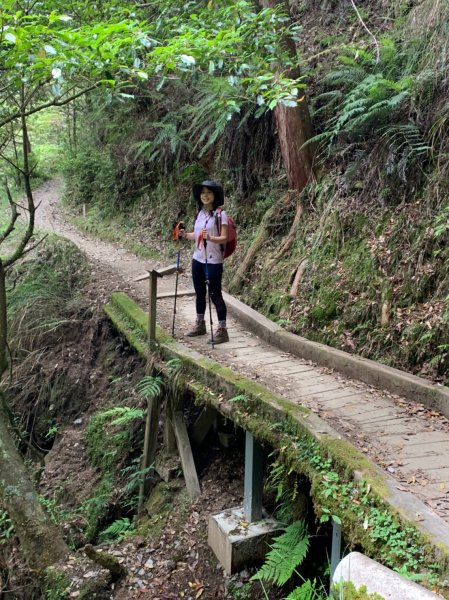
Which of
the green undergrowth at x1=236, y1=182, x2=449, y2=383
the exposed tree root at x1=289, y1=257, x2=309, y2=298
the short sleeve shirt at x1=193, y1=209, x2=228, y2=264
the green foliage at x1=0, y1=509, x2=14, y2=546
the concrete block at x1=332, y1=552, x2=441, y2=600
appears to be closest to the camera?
the concrete block at x1=332, y1=552, x2=441, y2=600

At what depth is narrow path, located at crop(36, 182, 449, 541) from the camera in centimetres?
357

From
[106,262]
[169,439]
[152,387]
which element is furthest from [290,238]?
[106,262]

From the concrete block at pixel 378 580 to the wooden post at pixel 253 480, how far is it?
276 centimetres

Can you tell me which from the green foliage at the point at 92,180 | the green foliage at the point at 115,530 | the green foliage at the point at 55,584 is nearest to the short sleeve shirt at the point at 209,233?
the green foliage at the point at 115,530

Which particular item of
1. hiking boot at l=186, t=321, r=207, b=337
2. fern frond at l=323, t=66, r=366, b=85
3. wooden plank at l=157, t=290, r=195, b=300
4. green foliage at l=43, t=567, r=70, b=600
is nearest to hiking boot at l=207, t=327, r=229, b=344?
hiking boot at l=186, t=321, r=207, b=337

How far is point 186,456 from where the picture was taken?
6.29 m

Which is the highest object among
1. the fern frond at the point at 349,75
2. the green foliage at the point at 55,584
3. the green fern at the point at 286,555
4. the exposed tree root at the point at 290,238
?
the fern frond at the point at 349,75

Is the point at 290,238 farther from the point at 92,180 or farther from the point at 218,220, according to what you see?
the point at 92,180

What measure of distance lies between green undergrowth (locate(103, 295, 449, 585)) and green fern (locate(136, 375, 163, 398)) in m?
0.98

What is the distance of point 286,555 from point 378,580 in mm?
2652

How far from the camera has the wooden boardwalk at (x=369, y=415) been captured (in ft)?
11.6

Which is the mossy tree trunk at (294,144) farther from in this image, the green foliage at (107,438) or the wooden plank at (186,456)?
the green foliage at (107,438)

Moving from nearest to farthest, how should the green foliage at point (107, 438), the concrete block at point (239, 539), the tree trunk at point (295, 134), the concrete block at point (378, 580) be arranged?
the concrete block at point (378, 580) < the concrete block at point (239, 539) < the green foliage at point (107, 438) < the tree trunk at point (295, 134)

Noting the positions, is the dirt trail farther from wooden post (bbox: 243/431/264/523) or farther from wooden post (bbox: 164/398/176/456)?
wooden post (bbox: 243/431/264/523)
